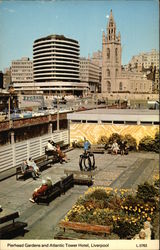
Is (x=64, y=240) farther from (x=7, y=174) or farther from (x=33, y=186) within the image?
(x=7, y=174)

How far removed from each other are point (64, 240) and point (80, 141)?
46.5 ft

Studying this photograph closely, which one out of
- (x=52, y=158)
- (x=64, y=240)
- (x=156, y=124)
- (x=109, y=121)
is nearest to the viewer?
(x=64, y=240)

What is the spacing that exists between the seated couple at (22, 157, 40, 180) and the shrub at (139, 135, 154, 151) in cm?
769

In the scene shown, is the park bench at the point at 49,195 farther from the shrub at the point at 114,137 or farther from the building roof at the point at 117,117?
the building roof at the point at 117,117

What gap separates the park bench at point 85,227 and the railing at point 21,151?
24.8ft

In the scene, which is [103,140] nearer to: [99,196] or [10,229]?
[99,196]

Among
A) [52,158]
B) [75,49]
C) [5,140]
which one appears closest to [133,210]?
[52,158]

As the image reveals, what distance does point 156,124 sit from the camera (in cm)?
1942

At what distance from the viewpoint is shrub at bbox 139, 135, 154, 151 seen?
19.2m

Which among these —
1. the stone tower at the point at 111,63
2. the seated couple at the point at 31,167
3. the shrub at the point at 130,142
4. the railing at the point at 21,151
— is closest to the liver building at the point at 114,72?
the stone tower at the point at 111,63

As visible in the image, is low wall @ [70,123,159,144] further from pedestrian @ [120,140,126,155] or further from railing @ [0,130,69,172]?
railing @ [0,130,69,172]

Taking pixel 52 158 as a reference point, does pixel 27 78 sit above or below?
above

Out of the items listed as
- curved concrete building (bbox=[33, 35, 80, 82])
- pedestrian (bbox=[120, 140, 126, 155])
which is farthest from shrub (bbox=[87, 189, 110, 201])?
curved concrete building (bbox=[33, 35, 80, 82])

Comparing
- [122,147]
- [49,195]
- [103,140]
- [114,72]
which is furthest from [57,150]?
[114,72]
